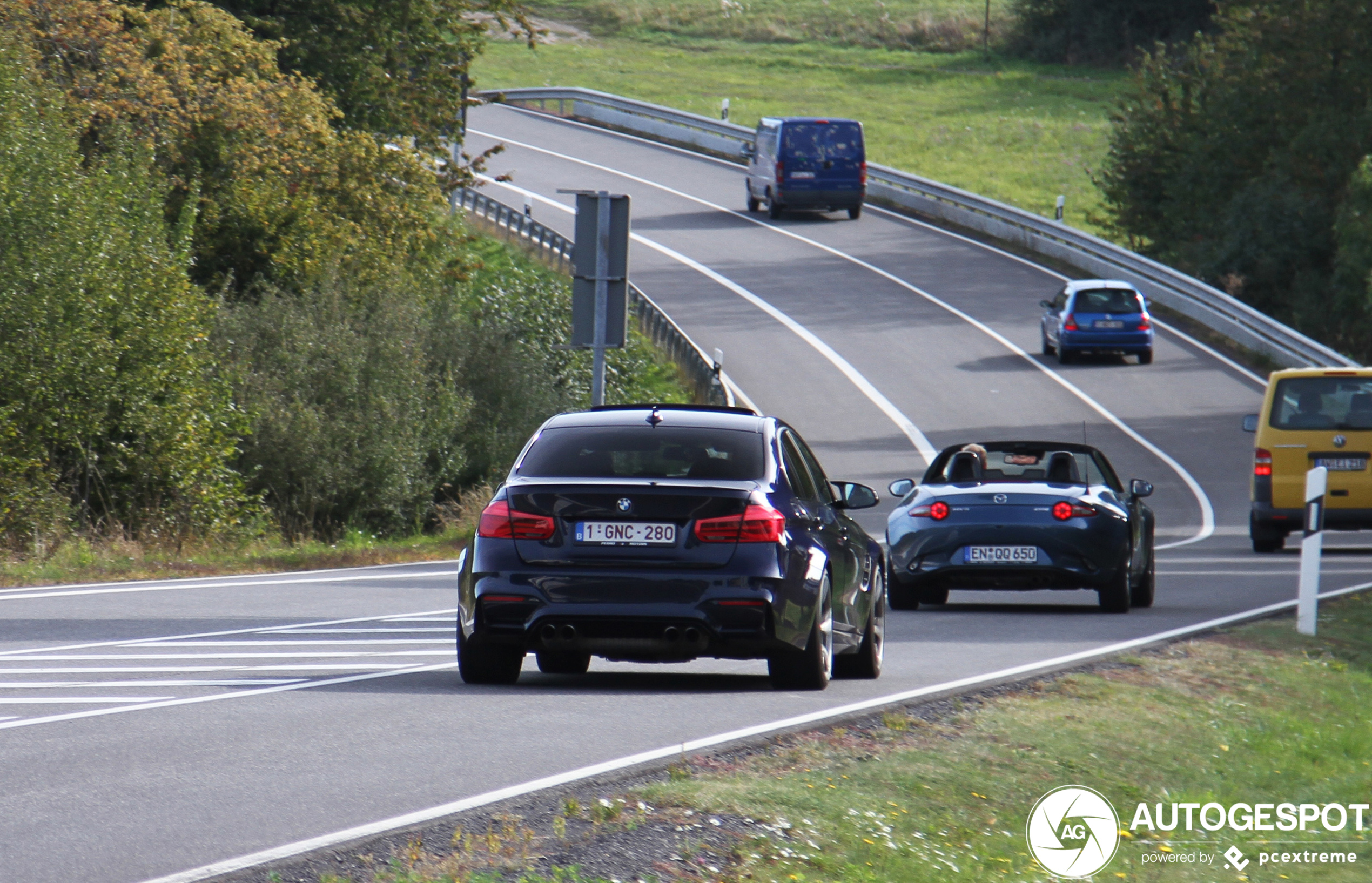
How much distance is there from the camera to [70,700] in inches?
384


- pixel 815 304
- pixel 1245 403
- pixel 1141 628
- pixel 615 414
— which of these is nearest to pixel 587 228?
pixel 1141 628

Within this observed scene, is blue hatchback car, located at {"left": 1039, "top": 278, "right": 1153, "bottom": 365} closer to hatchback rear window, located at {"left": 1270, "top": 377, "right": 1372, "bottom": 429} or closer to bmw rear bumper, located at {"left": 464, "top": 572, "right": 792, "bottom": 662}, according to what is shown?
hatchback rear window, located at {"left": 1270, "top": 377, "right": 1372, "bottom": 429}

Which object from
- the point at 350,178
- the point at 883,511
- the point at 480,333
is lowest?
the point at 883,511

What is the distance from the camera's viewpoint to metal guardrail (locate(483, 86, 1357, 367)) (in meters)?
43.2

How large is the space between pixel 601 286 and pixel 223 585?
5.31m

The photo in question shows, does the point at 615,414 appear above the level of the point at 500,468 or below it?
above

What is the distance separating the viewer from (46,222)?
2077 cm

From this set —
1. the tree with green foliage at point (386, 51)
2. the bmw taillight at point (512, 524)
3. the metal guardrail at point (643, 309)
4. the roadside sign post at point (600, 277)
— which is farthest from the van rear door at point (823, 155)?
the bmw taillight at point (512, 524)

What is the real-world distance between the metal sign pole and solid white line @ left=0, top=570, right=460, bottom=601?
2467 millimetres

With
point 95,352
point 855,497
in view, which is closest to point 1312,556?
point 855,497

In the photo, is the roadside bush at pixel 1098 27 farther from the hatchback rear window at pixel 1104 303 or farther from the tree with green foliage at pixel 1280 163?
the hatchback rear window at pixel 1104 303

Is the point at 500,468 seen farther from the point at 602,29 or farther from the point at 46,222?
the point at 602,29

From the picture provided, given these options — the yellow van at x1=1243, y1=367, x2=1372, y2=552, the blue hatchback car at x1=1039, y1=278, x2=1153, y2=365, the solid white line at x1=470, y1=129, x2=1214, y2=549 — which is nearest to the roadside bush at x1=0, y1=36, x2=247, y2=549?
the solid white line at x1=470, y1=129, x2=1214, y2=549

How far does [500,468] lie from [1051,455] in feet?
48.1
